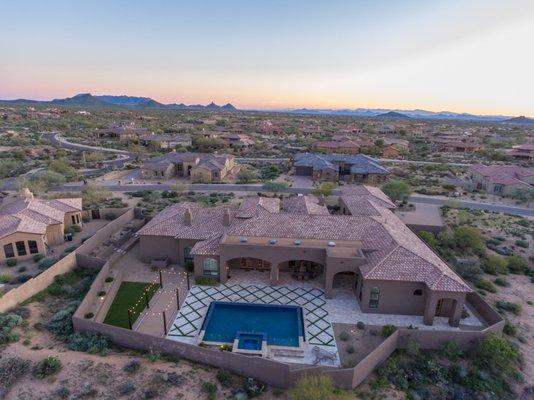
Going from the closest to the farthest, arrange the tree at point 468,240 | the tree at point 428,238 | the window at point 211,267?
the window at point 211,267 → the tree at point 428,238 → the tree at point 468,240

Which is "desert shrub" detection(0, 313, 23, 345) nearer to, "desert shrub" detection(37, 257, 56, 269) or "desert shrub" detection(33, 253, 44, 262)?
"desert shrub" detection(37, 257, 56, 269)

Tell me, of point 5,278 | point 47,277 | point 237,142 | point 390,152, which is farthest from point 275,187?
point 390,152

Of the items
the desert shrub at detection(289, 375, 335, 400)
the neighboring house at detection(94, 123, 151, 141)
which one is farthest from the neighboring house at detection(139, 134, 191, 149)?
the desert shrub at detection(289, 375, 335, 400)

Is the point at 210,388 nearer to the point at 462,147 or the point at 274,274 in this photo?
the point at 274,274

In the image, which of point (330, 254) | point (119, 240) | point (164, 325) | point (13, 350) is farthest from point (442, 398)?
point (119, 240)

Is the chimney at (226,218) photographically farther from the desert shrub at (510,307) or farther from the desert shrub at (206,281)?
the desert shrub at (510,307)

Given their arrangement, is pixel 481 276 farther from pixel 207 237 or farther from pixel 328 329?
pixel 207 237

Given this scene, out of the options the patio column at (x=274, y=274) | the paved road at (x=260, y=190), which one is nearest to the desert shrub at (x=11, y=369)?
the patio column at (x=274, y=274)
